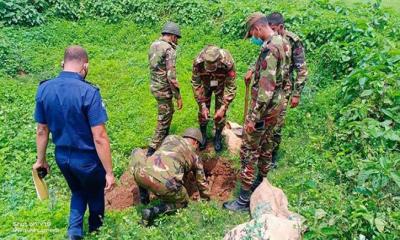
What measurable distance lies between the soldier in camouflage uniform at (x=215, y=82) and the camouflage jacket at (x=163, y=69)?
0.35 meters

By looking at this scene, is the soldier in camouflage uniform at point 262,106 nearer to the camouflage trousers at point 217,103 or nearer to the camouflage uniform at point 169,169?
the camouflage uniform at point 169,169

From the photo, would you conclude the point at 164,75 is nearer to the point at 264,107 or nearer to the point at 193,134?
the point at 193,134

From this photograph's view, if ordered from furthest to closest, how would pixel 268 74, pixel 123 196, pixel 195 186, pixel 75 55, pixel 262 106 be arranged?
pixel 195 186 < pixel 123 196 < pixel 262 106 < pixel 268 74 < pixel 75 55

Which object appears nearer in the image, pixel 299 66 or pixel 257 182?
pixel 257 182

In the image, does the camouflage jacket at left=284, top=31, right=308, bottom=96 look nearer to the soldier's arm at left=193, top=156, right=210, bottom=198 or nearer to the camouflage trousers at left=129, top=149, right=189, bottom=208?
the soldier's arm at left=193, top=156, right=210, bottom=198

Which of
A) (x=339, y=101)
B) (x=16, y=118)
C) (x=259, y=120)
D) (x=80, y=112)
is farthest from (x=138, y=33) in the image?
(x=80, y=112)

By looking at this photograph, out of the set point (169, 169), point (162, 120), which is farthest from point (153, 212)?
point (162, 120)

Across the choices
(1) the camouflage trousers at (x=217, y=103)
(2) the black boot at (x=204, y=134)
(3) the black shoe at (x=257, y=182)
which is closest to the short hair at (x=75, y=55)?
(3) the black shoe at (x=257, y=182)

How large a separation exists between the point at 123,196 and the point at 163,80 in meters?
1.61

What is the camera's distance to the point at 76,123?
4.02m

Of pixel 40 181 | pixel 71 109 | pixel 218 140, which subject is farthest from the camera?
pixel 218 140

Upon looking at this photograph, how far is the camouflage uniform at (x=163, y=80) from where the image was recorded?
6.15 m

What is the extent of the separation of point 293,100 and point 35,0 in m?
7.29

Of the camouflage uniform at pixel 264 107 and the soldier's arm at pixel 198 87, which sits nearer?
the camouflage uniform at pixel 264 107
